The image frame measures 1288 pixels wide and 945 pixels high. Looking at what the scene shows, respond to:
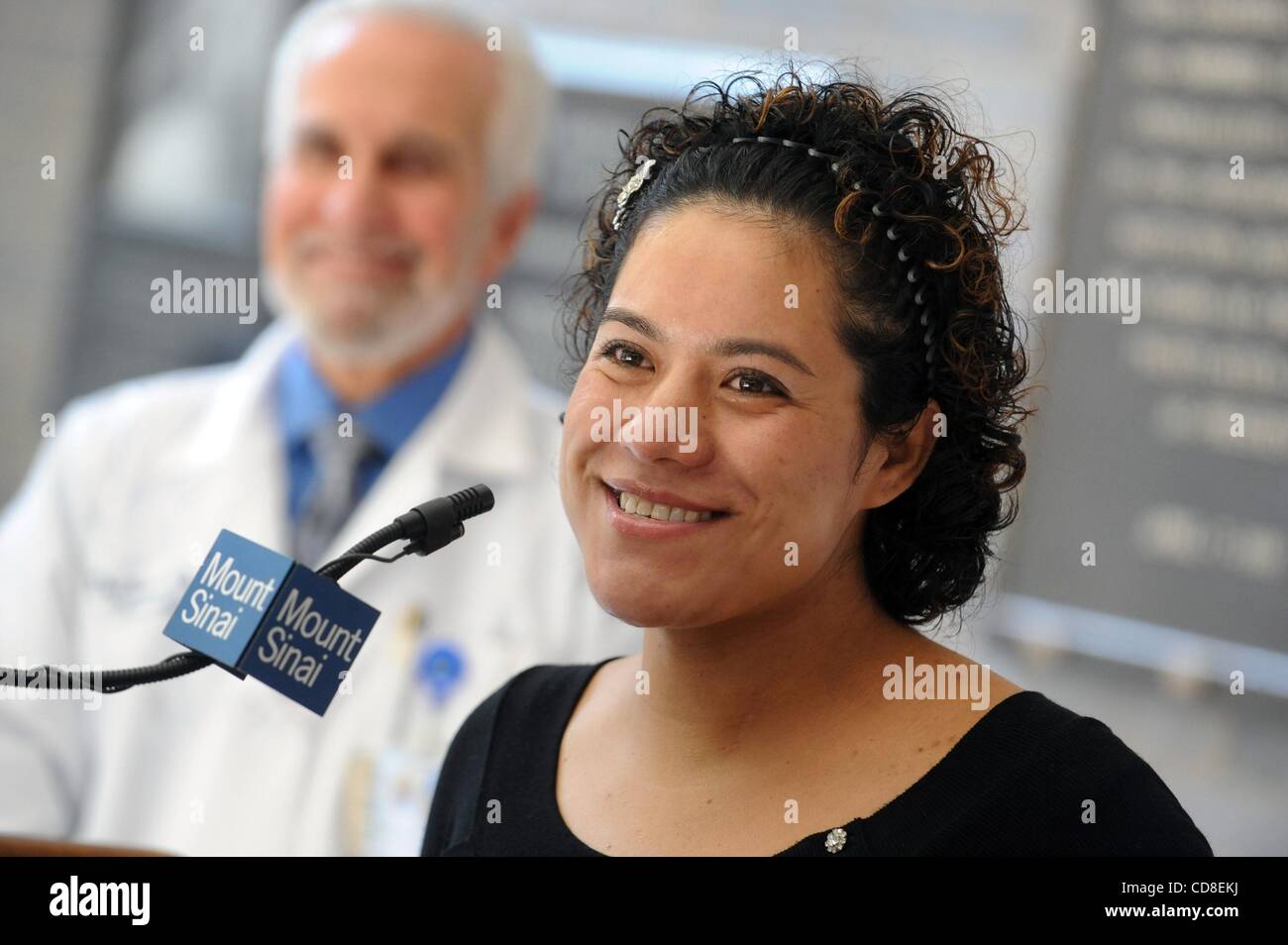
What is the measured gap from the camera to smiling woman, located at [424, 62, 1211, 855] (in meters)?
0.88

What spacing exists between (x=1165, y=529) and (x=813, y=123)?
1.62 metres

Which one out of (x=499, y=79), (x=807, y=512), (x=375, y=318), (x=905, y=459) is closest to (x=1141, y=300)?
(x=499, y=79)

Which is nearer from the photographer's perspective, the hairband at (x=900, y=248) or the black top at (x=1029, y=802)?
the black top at (x=1029, y=802)

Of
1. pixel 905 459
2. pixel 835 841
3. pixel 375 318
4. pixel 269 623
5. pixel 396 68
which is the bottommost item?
pixel 835 841

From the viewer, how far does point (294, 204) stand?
241 cm

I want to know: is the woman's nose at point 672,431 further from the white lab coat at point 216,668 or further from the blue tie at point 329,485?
the blue tie at point 329,485

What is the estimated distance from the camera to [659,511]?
0.91m

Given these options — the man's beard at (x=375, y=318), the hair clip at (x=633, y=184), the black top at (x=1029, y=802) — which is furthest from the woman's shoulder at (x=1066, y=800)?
the man's beard at (x=375, y=318)

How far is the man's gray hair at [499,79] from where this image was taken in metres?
2.42

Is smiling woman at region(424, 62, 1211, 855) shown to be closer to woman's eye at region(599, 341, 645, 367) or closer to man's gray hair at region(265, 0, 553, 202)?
woman's eye at region(599, 341, 645, 367)

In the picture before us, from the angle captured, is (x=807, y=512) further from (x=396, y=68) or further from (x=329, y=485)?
(x=396, y=68)

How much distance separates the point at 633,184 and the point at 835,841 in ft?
1.59
